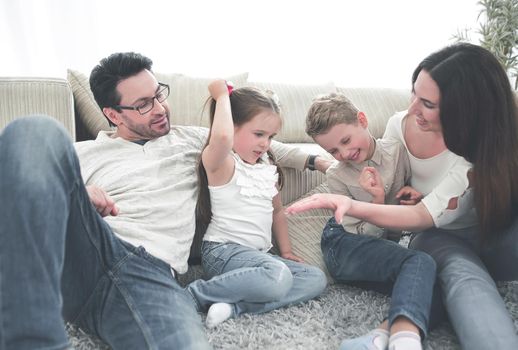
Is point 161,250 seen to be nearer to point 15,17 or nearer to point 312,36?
point 15,17

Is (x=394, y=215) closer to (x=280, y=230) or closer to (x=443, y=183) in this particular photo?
(x=443, y=183)

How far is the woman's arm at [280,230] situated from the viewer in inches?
55.3

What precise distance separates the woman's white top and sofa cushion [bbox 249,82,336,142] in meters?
0.68

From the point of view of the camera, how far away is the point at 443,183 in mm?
1115

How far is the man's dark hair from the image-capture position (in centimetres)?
126

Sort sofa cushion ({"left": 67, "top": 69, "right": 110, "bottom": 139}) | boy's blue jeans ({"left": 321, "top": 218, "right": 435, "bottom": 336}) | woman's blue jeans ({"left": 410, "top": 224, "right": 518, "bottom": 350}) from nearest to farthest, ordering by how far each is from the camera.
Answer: woman's blue jeans ({"left": 410, "top": 224, "right": 518, "bottom": 350}) → boy's blue jeans ({"left": 321, "top": 218, "right": 435, "bottom": 336}) → sofa cushion ({"left": 67, "top": 69, "right": 110, "bottom": 139})

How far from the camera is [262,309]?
1119 millimetres

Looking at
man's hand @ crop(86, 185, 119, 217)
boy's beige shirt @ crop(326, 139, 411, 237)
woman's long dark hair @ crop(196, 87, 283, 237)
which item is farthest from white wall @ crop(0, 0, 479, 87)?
man's hand @ crop(86, 185, 119, 217)

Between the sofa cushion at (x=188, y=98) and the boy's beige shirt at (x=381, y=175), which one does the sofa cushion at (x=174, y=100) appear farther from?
the boy's beige shirt at (x=381, y=175)

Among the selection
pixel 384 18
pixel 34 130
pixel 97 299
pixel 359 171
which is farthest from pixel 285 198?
pixel 384 18

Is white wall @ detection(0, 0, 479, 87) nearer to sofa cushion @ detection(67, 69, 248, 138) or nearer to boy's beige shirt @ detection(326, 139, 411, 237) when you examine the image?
sofa cushion @ detection(67, 69, 248, 138)

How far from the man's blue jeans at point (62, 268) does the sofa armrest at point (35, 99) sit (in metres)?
0.82

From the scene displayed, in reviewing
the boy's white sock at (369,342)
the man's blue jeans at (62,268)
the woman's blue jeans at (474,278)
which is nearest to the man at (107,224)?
the man's blue jeans at (62,268)

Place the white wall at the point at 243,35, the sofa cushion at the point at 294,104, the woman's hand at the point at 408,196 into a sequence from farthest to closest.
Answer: the white wall at the point at 243,35
the sofa cushion at the point at 294,104
the woman's hand at the point at 408,196
